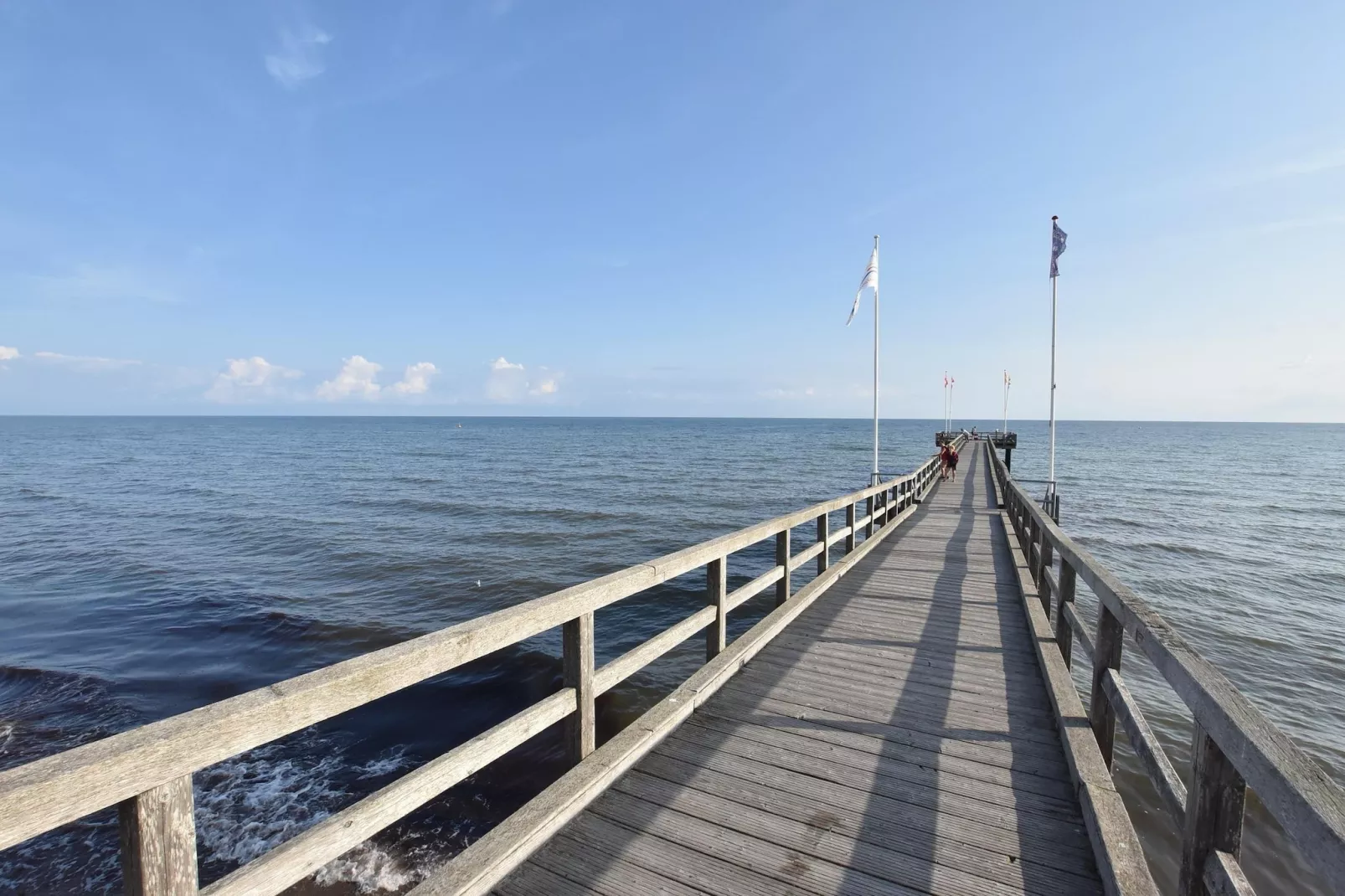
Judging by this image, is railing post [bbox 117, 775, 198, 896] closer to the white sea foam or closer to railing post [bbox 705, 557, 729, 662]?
railing post [bbox 705, 557, 729, 662]

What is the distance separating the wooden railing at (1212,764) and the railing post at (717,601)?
2389 millimetres

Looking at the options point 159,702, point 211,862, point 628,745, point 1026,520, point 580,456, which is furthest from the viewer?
point 580,456

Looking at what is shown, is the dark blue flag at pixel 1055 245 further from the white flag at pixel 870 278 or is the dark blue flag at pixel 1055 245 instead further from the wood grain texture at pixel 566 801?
the wood grain texture at pixel 566 801

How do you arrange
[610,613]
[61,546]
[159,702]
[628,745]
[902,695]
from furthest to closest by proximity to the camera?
1. [61,546]
2. [610,613]
3. [159,702]
4. [902,695]
5. [628,745]

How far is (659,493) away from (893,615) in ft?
72.5

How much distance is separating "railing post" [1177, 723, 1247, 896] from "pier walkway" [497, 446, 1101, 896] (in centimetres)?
62

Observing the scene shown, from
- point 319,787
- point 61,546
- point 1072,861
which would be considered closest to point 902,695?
point 1072,861

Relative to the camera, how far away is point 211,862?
505 cm

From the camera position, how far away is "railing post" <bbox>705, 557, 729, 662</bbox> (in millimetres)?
4539

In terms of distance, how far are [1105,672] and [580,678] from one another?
2.99m

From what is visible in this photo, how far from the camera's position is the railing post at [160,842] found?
143 centimetres

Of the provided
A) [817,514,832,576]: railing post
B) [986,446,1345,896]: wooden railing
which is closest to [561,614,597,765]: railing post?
[986,446,1345,896]: wooden railing

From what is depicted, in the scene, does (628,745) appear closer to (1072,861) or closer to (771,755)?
(771,755)

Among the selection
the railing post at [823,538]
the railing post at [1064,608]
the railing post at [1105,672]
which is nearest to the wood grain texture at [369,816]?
the railing post at [1105,672]
